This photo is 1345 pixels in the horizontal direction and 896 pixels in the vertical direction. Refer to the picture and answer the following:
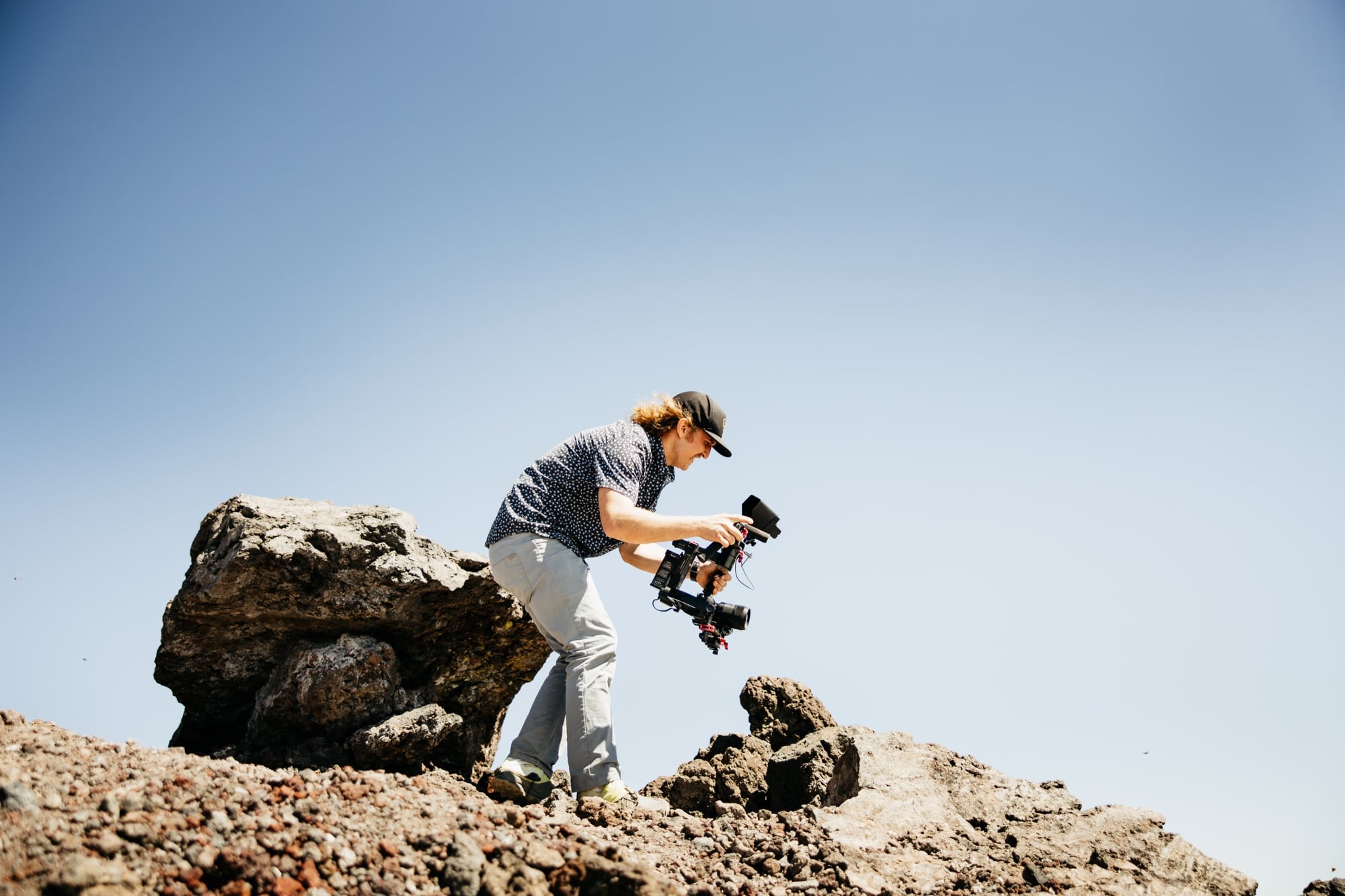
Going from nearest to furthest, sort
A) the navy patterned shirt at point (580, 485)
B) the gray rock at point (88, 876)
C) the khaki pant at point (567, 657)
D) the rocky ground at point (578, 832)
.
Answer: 1. the gray rock at point (88, 876)
2. the rocky ground at point (578, 832)
3. the khaki pant at point (567, 657)
4. the navy patterned shirt at point (580, 485)

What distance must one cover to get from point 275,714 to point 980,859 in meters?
5.23

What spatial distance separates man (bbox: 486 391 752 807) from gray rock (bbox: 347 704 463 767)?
75cm

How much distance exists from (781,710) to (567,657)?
2.73m

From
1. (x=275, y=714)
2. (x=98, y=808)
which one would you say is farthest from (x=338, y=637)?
(x=98, y=808)

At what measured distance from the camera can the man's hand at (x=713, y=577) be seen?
6285mm

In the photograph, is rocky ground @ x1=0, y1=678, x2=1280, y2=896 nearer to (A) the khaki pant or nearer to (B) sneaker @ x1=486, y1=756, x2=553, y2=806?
(B) sneaker @ x1=486, y1=756, x2=553, y2=806

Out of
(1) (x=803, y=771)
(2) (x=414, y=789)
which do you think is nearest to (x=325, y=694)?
(2) (x=414, y=789)

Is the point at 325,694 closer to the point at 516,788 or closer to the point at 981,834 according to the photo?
the point at 516,788

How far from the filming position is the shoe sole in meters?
5.69

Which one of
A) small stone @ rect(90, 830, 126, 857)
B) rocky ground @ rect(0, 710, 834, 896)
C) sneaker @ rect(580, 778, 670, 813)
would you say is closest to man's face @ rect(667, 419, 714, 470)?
sneaker @ rect(580, 778, 670, 813)

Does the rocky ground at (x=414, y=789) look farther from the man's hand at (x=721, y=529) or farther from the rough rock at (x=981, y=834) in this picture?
the man's hand at (x=721, y=529)

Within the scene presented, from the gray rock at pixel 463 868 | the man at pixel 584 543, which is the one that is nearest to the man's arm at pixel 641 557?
the man at pixel 584 543

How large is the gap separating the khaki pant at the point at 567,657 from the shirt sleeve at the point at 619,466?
627 mm

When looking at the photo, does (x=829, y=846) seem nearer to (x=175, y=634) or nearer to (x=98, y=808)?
(x=98, y=808)
